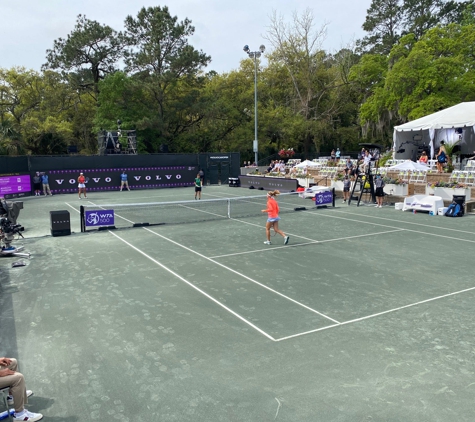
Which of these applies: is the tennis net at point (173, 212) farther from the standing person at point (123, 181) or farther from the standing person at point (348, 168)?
the standing person at point (123, 181)

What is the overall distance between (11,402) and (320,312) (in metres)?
5.23

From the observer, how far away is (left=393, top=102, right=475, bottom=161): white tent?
29625mm

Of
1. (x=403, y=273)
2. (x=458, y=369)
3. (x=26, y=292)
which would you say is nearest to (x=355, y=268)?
(x=403, y=273)

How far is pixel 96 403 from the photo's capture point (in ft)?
17.8

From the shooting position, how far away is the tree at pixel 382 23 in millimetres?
57125

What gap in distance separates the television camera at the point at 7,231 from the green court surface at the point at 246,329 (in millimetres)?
720

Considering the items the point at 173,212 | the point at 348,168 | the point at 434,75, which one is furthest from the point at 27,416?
the point at 434,75

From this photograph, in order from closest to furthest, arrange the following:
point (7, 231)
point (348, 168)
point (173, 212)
Answer: point (7, 231), point (173, 212), point (348, 168)

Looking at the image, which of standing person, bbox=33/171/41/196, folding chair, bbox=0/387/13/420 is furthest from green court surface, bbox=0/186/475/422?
standing person, bbox=33/171/41/196

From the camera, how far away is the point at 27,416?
5051 mm

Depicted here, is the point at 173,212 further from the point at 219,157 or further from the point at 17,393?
the point at 219,157

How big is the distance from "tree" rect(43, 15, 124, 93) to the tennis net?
36.7 meters

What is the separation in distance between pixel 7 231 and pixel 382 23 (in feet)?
189

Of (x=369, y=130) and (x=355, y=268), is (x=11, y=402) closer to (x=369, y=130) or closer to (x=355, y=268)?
(x=355, y=268)
